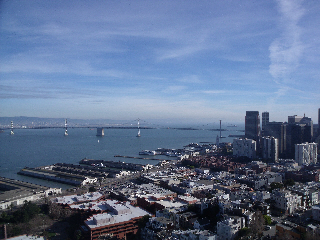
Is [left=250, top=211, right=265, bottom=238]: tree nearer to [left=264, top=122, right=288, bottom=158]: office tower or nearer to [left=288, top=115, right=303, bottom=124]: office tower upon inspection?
[left=264, top=122, right=288, bottom=158]: office tower

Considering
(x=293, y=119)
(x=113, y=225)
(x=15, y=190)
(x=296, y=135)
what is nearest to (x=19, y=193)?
(x=15, y=190)

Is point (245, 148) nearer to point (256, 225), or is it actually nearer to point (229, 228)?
point (256, 225)

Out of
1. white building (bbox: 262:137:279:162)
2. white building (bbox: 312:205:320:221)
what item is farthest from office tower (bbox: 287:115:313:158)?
white building (bbox: 312:205:320:221)

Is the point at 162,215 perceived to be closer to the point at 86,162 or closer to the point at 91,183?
Result: the point at 91,183

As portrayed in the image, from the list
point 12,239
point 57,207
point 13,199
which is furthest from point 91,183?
point 12,239

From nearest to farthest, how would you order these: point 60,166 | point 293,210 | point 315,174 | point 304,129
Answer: point 293,210
point 315,174
point 60,166
point 304,129

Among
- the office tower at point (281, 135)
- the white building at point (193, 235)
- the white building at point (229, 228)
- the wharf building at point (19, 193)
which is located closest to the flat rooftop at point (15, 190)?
the wharf building at point (19, 193)
